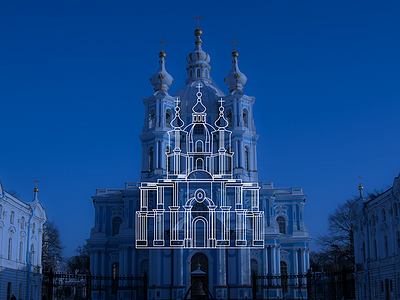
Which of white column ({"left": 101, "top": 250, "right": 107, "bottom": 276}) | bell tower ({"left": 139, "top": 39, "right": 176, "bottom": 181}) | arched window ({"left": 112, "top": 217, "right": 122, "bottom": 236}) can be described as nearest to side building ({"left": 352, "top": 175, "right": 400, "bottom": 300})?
bell tower ({"left": 139, "top": 39, "right": 176, "bottom": 181})

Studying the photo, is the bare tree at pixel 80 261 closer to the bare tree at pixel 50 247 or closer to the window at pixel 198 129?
the bare tree at pixel 50 247

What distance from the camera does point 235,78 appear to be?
53.8 meters

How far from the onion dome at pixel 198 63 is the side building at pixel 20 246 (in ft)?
82.2

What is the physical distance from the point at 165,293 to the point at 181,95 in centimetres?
2038

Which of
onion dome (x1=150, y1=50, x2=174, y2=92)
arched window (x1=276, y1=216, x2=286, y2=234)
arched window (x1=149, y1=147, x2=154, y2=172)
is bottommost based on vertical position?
arched window (x1=276, y1=216, x2=286, y2=234)

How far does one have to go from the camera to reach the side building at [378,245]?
2933 centimetres

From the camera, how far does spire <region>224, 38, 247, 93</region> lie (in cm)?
5378

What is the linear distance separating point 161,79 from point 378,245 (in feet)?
93.6

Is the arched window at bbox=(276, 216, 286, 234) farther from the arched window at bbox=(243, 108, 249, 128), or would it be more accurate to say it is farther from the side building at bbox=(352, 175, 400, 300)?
the side building at bbox=(352, 175, 400, 300)

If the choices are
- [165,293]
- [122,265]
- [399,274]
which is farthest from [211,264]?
[399,274]

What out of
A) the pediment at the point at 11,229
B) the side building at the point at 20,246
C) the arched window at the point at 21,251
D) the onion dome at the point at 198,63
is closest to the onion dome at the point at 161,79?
the onion dome at the point at 198,63

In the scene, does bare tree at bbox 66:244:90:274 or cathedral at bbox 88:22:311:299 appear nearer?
cathedral at bbox 88:22:311:299

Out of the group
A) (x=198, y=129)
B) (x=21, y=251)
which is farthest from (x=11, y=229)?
(x=198, y=129)

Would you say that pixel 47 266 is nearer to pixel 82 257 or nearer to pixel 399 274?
pixel 82 257
